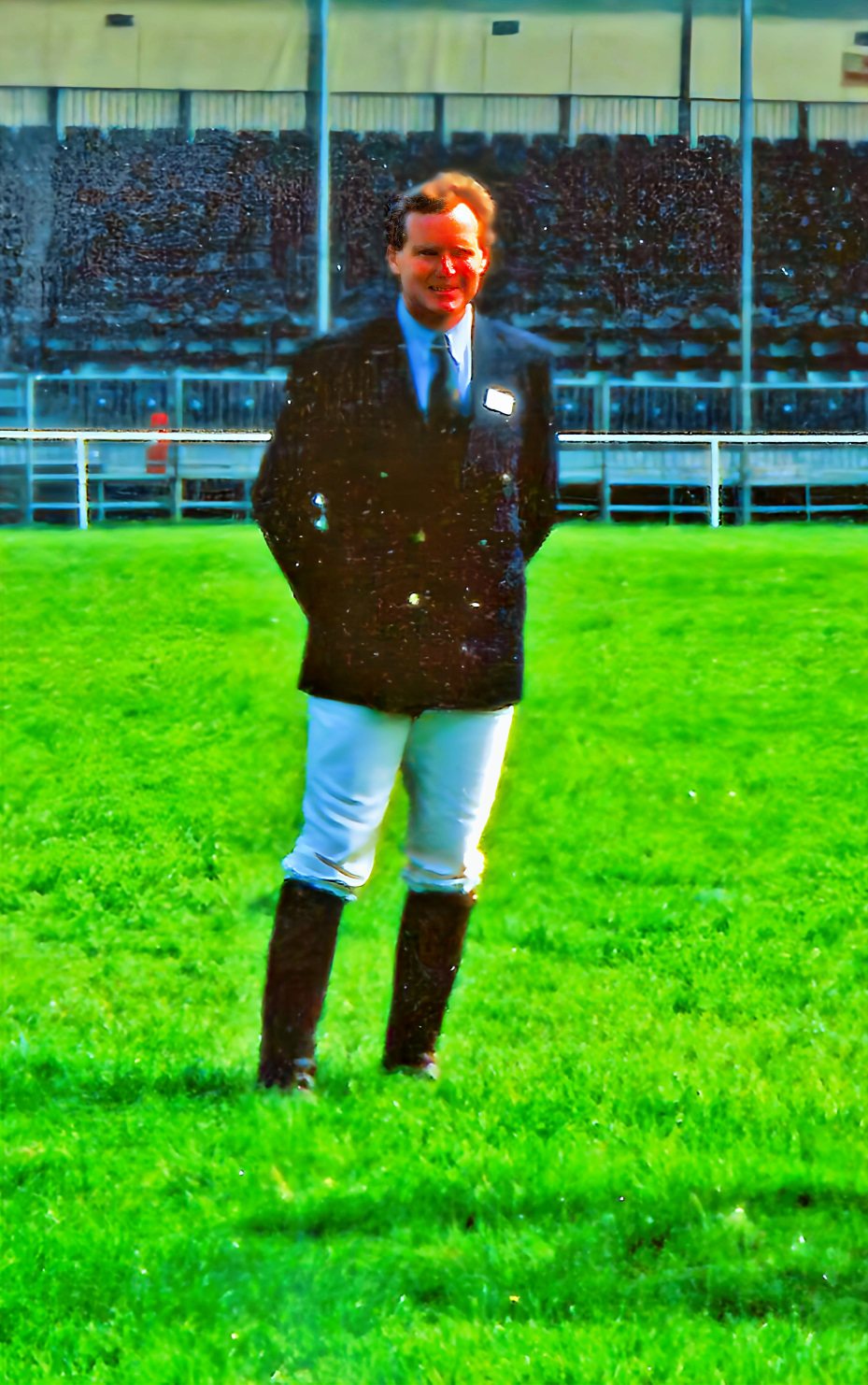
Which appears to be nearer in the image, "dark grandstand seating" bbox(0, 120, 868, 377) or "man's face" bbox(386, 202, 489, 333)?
"man's face" bbox(386, 202, 489, 333)

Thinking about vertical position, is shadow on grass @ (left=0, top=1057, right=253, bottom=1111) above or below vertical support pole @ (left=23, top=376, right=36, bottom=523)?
below

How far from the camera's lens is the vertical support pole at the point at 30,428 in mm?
4892

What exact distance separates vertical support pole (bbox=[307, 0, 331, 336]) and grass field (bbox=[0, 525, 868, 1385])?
2.27 feet

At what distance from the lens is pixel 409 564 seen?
120 inches

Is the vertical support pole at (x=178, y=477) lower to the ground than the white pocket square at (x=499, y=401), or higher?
lower

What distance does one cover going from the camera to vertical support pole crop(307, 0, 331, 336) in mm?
3318

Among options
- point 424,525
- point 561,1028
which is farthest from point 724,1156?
point 424,525

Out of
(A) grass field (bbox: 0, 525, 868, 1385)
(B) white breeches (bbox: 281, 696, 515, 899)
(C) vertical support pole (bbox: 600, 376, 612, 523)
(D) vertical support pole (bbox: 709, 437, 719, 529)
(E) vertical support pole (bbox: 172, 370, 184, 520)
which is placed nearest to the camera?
(A) grass field (bbox: 0, 525, 868, 1385)

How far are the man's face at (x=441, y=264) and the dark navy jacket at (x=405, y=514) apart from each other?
0.06m

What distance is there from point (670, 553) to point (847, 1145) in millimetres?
2578

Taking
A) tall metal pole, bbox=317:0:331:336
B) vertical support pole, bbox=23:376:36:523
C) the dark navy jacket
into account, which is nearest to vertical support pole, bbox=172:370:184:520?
vertical support pole, bbox=23:376:36:523

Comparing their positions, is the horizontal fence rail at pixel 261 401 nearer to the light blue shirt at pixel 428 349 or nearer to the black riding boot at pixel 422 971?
the light blue shirt at pixel 428 349

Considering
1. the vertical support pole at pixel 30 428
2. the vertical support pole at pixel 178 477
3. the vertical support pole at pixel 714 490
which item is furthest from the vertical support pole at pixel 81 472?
the vertical support pole at pixel 714 490

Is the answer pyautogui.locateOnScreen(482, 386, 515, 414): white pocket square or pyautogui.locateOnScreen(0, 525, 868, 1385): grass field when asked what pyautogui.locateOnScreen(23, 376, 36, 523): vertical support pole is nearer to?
pyautogui.locateOnScreen(0, 525, 868, 1385): grass field
